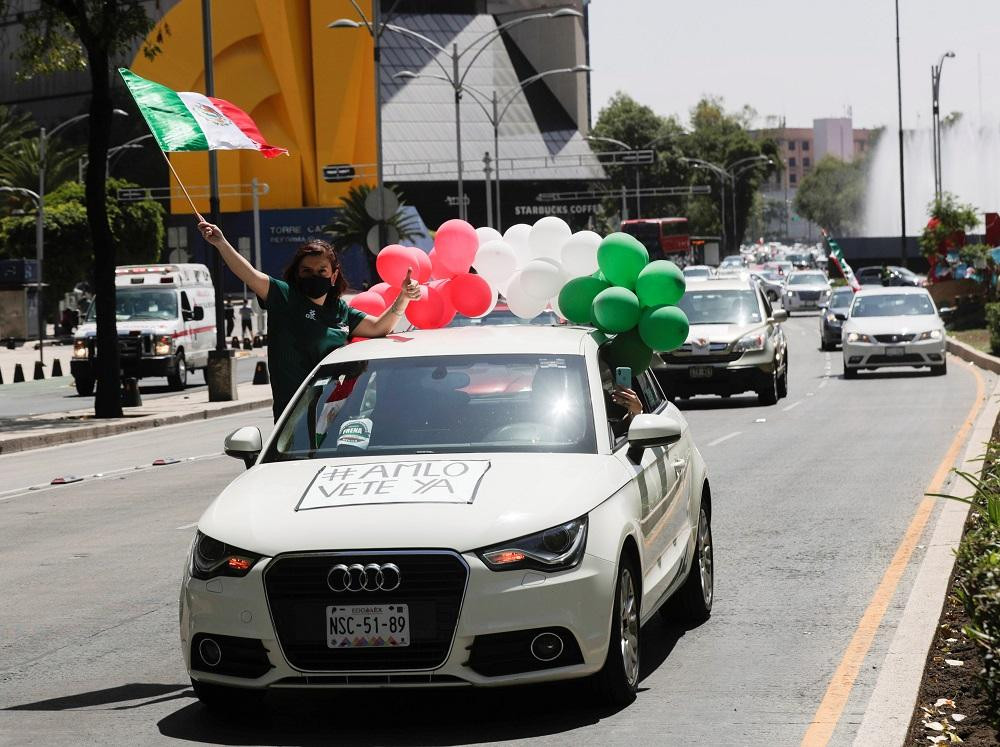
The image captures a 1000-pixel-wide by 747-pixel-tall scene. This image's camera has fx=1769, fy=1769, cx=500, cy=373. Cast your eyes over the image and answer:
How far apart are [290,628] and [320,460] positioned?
1077mm

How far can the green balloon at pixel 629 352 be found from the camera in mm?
9242

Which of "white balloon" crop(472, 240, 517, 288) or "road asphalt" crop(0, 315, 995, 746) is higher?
"white balloon" crop(472, 240, 517, 288)

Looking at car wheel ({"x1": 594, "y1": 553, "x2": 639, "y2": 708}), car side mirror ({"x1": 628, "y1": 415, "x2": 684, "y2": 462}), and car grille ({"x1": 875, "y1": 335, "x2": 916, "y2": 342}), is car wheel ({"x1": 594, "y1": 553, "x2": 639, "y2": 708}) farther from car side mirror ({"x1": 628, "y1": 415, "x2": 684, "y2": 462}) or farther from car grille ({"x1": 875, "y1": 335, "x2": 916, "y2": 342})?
car grille ({"x1": 875, "y1": 335, "x2": 916, "y2": 342})

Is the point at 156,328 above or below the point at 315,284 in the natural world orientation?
below

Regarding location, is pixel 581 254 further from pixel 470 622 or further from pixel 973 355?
pixel 973 355

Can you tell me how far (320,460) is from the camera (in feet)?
24.0

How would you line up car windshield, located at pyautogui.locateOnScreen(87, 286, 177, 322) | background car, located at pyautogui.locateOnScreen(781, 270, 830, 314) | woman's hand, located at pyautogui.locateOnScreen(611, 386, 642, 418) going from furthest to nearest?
background car, located at pyautogui.locateOnScreen(781, 270, 830, 314), car windshield, located at pyautogui.locateOnScreen(87, 286, 177, 322), woman's hand, located at pyautogui.locateOnScreen(611, 386, 642, 418)

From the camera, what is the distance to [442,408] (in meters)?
7.61

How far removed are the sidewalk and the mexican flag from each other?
49.7 feet

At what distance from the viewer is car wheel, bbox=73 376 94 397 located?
3869cm

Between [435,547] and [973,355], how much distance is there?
110ft

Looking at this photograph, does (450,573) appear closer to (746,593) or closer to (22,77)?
(746,593)

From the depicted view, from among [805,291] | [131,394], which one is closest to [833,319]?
[131,394]

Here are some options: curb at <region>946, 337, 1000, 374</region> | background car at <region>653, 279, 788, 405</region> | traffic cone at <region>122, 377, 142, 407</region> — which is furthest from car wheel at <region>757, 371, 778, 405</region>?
traffic cone at <region>122, 377, 142, 407</region>
